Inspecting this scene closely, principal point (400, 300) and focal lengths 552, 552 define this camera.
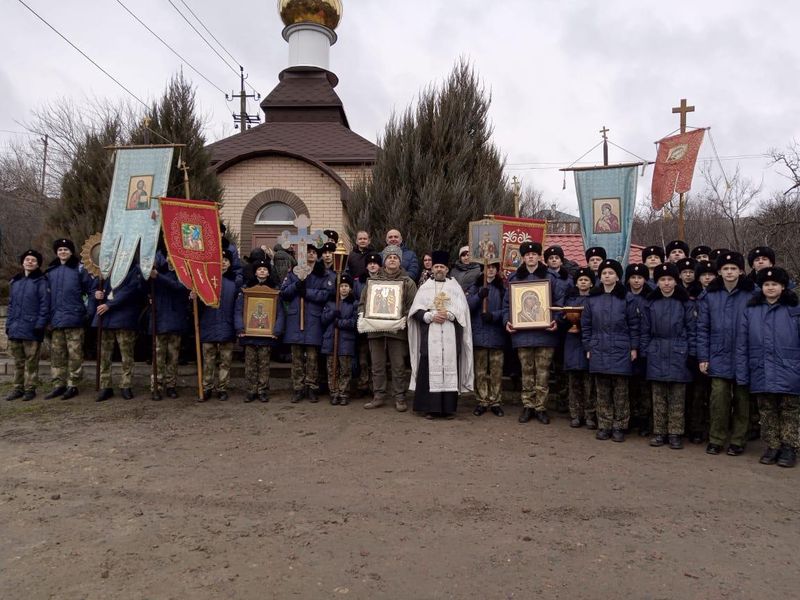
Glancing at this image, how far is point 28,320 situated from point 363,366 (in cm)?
472

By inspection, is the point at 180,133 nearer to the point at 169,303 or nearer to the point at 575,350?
the point at 169,303

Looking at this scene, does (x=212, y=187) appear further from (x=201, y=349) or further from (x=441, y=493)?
(x=441, y=493)

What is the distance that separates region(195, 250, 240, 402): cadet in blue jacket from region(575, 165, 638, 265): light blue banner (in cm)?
521

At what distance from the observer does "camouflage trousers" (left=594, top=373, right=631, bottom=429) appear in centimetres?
619

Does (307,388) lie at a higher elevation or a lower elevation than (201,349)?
lower

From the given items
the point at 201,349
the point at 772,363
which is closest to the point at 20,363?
the point at 201,349

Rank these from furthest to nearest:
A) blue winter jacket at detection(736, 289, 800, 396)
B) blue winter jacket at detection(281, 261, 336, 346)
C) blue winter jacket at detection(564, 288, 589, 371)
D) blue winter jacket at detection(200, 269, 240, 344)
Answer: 1. blue winter jacket at detection(200, 269, 240, 344)
2. blue winter jacket at detection(281, 261, 336, 346)
3. blue winter jacket at detection(564, 288, 589, 371)
4. blue winter jacket at detection(736, 289, 800, 396)

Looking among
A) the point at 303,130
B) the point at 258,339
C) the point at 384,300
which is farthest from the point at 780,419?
the point at 303,130

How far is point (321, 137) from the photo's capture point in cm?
1560

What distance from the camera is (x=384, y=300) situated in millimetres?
7145

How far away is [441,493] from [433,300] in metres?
3.01

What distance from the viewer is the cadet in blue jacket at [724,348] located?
565cm

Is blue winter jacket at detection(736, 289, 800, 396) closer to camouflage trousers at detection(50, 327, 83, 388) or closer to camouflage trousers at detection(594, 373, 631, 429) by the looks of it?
camouflage trousers at detection(594, 373, 631, 429)

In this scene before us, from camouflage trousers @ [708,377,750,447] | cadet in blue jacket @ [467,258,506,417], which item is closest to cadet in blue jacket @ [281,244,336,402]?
cadet in blue jacket @ [467,258,506,417]
